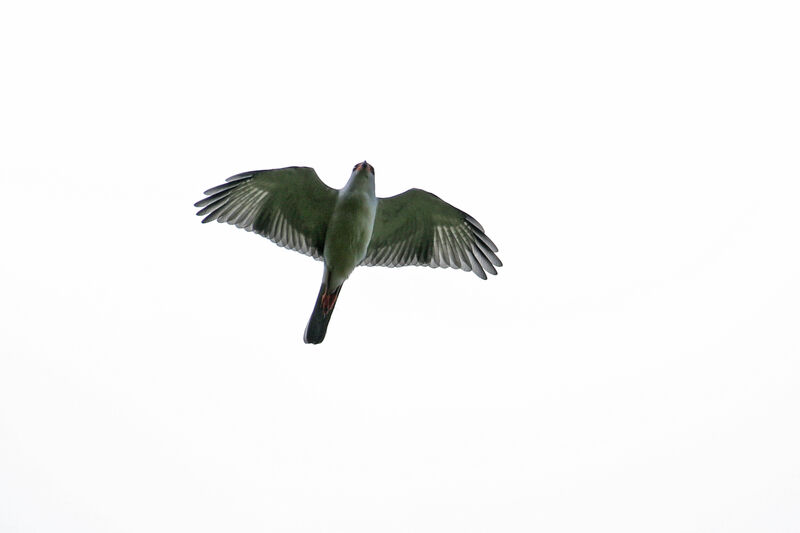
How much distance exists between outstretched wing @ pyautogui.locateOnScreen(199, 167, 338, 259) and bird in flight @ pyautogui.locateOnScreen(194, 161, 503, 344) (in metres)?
0.01

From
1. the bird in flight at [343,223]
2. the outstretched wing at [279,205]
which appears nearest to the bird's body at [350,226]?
the bird in flight at [343,223]

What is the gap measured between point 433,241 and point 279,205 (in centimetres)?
221

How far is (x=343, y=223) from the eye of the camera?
37.9 feet

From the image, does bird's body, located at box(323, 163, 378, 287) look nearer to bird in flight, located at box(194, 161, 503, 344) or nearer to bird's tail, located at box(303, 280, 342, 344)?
bird in flight, located at box(194, 161, 503, 344)

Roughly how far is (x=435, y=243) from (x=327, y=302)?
1796 mm

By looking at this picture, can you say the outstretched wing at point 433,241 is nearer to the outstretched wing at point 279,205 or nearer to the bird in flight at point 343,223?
the bird in flight at point 343,223

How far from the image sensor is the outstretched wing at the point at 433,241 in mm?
12266

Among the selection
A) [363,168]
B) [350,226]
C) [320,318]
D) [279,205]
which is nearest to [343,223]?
[350,226]

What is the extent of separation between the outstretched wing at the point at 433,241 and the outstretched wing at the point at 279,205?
784 mm

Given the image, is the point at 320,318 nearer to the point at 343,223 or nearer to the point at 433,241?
the point at 343,223

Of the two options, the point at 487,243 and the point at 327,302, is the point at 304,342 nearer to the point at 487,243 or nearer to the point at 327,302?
the point at 327,302

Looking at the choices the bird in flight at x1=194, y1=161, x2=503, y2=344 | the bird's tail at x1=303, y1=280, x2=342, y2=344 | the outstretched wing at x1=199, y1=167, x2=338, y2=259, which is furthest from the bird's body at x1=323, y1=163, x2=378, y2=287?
the outstretched wing at x1=199, y1=167, x2=338, y2=259

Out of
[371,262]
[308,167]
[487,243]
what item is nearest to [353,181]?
[308,167]

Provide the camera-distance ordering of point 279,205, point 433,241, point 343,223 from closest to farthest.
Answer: point 343,223 < point 279,205 < point 433,241
